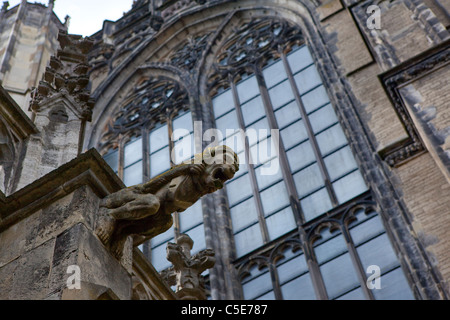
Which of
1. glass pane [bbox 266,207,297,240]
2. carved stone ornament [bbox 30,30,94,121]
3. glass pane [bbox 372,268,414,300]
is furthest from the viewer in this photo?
glass pane [bbox 266,207,297,240]

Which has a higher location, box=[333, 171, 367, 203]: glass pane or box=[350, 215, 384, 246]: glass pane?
box=[333, 171, 367, 203]: glass pane

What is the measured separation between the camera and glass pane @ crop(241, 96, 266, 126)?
13.2m

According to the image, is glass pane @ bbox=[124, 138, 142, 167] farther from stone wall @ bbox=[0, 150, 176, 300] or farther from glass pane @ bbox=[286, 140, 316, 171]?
stone wall @ bbox=[0, 150, 176, 300]

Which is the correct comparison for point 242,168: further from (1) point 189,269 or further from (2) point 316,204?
(1) point 189,269

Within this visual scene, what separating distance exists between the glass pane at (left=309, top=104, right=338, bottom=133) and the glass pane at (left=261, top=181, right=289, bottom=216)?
43.7 inches

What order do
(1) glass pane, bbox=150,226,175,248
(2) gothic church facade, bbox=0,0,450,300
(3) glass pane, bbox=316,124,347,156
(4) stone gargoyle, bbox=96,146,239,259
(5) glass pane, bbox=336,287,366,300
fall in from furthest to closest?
1. (1) glass pane, bbox=150,226,175,248
2. (3) glass pane, bbox=316,124,347,156
3. (5) glass pane, bbox=336,287,366,300
4. (2) gothic church facade, bbox=0,0,450,300
5. (4) stone gargoyle, bbox=96,146,239,259

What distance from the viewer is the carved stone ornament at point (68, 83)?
603cm

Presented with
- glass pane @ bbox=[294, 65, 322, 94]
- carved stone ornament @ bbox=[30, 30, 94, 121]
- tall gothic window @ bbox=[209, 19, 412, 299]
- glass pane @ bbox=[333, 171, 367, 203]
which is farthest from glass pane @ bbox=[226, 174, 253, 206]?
carved stone ornament @ bbox=[30, 30, 94, 121]

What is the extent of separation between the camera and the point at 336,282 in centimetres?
958

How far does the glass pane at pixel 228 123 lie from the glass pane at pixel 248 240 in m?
2.47

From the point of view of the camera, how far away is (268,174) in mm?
11883

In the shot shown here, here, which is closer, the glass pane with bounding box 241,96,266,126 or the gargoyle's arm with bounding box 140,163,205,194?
the gargoyle's arm with bounding box 140,163,205,194
